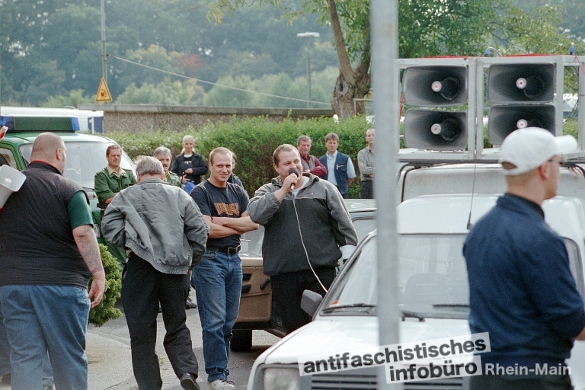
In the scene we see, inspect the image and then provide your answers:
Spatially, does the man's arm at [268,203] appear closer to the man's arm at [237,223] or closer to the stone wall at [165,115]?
the man's arm at [237,223]

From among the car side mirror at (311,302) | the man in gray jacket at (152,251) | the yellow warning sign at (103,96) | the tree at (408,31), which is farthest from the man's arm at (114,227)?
the yellow warning sign at (103,96)

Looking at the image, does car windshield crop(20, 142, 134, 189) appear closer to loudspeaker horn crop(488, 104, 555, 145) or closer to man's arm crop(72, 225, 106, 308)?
loudspeaker horn crop(488, 104, 555, 145)

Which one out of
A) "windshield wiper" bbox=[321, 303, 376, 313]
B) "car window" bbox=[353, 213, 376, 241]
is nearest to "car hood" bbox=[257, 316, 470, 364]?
"windshield wiper" bbox=[321, 303, 376, 313]

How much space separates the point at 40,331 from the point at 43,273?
1.25 ft

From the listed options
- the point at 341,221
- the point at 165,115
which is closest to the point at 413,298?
the point at 341,221

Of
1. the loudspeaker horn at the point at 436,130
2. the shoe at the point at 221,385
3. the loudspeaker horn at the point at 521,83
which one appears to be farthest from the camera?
the shoe at the point at 221,385

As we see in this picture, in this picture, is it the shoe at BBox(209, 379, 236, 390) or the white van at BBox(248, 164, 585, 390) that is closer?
the white van at BBox(248, 164, 585, 390)

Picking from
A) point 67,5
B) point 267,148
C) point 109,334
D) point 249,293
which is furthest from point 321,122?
point 67,5

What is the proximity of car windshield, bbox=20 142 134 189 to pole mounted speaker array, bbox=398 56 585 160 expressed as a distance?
6.49 metres

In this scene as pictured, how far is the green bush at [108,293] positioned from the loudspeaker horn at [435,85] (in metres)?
3.28

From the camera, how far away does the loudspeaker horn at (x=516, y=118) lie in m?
7.50

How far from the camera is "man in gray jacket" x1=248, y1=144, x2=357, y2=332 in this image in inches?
296

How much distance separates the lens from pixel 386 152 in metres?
2.89

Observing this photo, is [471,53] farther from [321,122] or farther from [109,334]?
[109,334]
